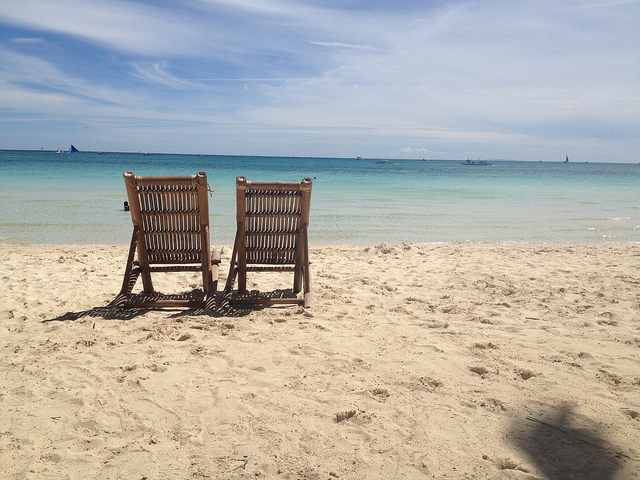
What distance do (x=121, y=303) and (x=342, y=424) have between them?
2.85 metres

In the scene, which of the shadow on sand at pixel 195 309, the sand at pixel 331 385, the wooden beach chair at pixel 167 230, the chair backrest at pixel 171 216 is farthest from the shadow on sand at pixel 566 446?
the chair backrest at pixel 171 216

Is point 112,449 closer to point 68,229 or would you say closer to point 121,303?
point 121,303

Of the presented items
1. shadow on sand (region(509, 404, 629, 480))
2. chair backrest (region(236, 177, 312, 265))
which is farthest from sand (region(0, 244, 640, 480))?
chair backrest (region(236, 177, 312, 265))

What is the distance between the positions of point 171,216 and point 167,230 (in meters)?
0.17

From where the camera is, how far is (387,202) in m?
17.6

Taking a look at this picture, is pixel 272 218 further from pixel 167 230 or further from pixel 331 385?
pixel 331 385

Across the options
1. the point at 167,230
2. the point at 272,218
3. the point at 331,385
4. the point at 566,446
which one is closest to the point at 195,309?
the point at 167,230

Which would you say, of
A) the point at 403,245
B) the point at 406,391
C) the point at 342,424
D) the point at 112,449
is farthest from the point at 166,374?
the point at 403,245

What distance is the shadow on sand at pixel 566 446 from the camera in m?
2.17

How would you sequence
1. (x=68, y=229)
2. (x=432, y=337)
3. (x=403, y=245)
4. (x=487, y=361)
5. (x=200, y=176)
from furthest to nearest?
1. (x=68, y=229)
2. (x=403, y=245)
3. (x=200, y=176)
4. (x=432, y=337)
5. (x=487, y=361)

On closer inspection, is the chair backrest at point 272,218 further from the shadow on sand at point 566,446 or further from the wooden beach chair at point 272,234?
the shadow on sand at point 566,446

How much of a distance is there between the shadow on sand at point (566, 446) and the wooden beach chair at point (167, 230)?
10.2 ft

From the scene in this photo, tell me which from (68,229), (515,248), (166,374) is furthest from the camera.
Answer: (68,229)

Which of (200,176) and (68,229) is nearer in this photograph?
(200,176)
